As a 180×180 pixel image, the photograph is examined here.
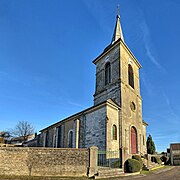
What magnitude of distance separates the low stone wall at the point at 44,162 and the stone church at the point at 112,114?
401 cm

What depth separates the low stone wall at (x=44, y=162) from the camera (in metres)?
12.9

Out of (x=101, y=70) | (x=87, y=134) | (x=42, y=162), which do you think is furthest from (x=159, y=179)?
(x=101, y=70)

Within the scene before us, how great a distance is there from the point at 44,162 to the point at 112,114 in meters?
9.05

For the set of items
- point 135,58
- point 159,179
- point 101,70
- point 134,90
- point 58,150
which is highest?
point 135,58

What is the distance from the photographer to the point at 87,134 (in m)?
20.8

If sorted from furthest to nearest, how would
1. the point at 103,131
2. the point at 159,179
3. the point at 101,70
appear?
the point at 101,70, the point at 103,131, the point at 159,179

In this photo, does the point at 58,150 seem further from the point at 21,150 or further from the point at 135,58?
the point at 135,58

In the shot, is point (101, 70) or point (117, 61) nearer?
point (117, 61)

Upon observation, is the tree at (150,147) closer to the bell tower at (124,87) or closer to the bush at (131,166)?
the bell tower at (124,87)

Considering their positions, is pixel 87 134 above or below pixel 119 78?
below

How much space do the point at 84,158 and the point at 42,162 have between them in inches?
122

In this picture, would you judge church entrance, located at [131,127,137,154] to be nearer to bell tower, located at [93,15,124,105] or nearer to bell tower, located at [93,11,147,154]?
bell tower, located at [93,11,147,154]

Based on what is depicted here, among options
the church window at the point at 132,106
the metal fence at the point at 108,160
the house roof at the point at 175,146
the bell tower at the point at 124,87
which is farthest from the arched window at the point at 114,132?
the house roof at the point at 175,146

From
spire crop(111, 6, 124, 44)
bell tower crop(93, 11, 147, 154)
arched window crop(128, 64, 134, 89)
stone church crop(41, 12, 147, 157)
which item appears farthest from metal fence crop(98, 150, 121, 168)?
spire crop(111, 6, 124, 44)
